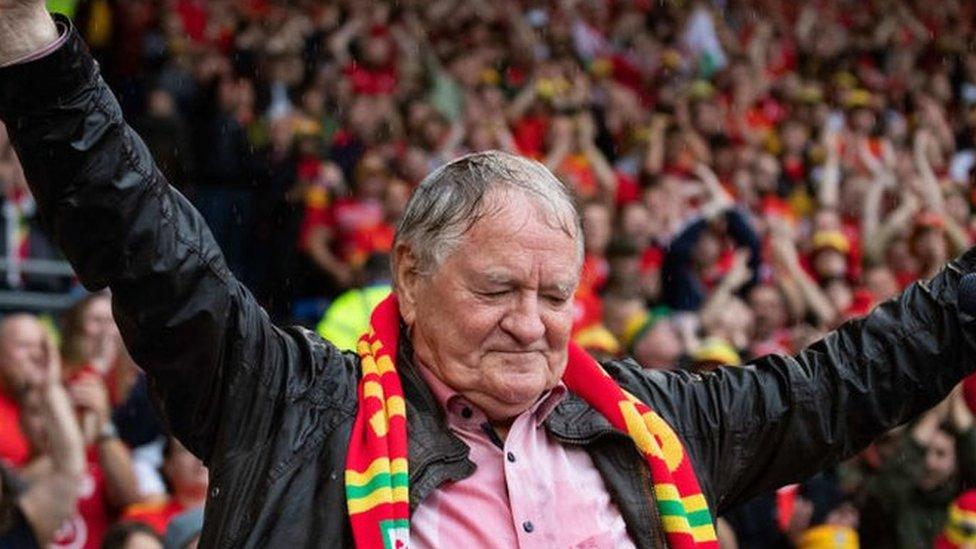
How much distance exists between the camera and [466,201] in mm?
2941

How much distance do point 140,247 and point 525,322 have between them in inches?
24.9

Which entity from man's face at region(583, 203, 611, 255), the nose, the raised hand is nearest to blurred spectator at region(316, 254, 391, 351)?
man's face at region(583, 203, 611, 255)

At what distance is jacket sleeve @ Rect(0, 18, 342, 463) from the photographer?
254 cm

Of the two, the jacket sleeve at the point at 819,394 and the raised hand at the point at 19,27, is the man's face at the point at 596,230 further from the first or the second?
the raised hand at the point at 19,27

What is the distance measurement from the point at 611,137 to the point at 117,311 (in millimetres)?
10668

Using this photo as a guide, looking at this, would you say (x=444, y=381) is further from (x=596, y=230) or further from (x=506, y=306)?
(x=596, y=230)

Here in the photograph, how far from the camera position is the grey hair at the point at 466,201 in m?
2.94

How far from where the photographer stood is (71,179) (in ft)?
8.36

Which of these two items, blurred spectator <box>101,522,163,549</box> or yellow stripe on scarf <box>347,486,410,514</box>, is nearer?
yellow stripe on scarf <box>347,486,410,514</box>

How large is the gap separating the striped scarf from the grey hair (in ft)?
0.56

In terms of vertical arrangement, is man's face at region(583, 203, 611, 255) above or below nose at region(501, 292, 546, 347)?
below

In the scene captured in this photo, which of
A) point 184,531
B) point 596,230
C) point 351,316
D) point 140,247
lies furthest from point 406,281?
point 596,230

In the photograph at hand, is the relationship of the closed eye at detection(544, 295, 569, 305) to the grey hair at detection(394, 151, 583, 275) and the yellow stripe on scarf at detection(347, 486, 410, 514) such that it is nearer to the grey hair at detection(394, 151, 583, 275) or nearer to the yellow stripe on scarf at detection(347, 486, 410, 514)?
the grey hair at detection(394, 151, 583, 275)

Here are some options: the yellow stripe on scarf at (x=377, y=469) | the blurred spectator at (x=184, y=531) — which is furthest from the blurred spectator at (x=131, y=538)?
the yellow stripe on scarf at (x=377, y=469)
